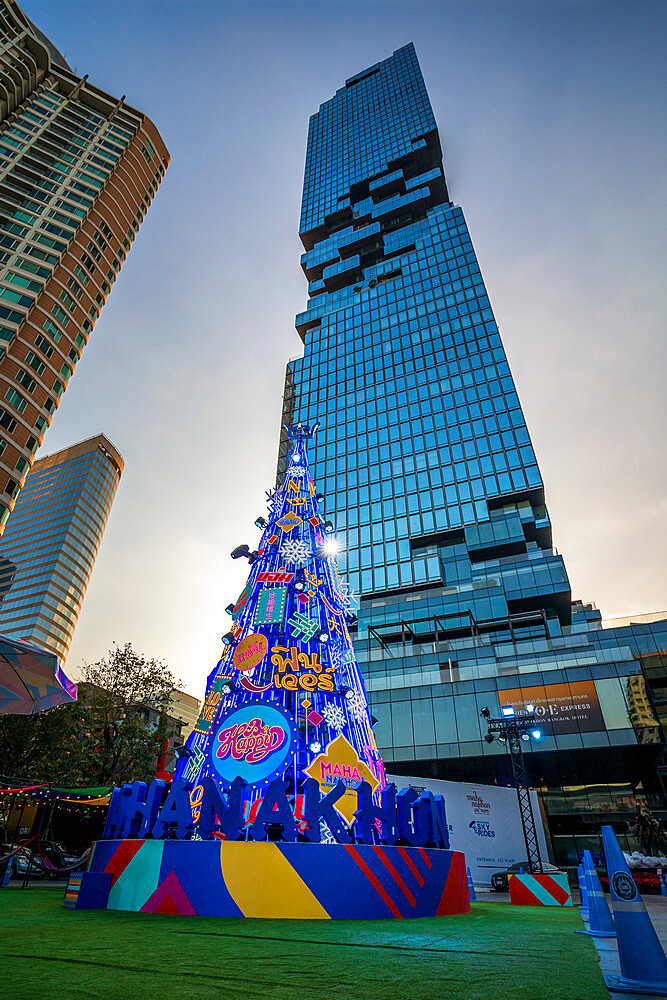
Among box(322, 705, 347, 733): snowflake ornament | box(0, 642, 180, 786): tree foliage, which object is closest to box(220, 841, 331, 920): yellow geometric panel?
box(322, 705, 347, 733): snowflake ornament

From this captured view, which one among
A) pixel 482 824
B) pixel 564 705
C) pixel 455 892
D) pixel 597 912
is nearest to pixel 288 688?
pixel 455 892

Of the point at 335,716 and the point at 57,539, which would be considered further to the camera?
the point at 57,539

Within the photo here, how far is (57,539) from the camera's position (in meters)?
107

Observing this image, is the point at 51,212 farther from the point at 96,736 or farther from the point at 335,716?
the point at 335,716

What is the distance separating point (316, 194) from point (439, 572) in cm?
9344

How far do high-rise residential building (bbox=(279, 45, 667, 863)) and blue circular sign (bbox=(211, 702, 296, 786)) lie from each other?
98.2ft

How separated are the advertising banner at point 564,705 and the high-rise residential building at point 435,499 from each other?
0.10 metres

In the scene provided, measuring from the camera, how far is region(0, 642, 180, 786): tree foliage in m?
27.8

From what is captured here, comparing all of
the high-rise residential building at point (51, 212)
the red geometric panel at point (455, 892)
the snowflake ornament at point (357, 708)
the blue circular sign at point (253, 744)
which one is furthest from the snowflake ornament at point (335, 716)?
the high-rise residential building at point (51, 212)

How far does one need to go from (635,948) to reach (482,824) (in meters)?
26.6

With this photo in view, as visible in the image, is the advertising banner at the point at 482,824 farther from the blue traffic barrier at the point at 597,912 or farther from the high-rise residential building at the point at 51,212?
the high-rise residential building at the point at 51,212

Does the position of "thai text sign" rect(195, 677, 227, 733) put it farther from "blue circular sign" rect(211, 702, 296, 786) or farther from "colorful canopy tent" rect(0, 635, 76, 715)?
"colorful canopy tent" rect(0, 635, 76, 715)

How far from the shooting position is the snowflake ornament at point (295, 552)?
15.5 meters

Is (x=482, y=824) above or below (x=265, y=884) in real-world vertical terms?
above
